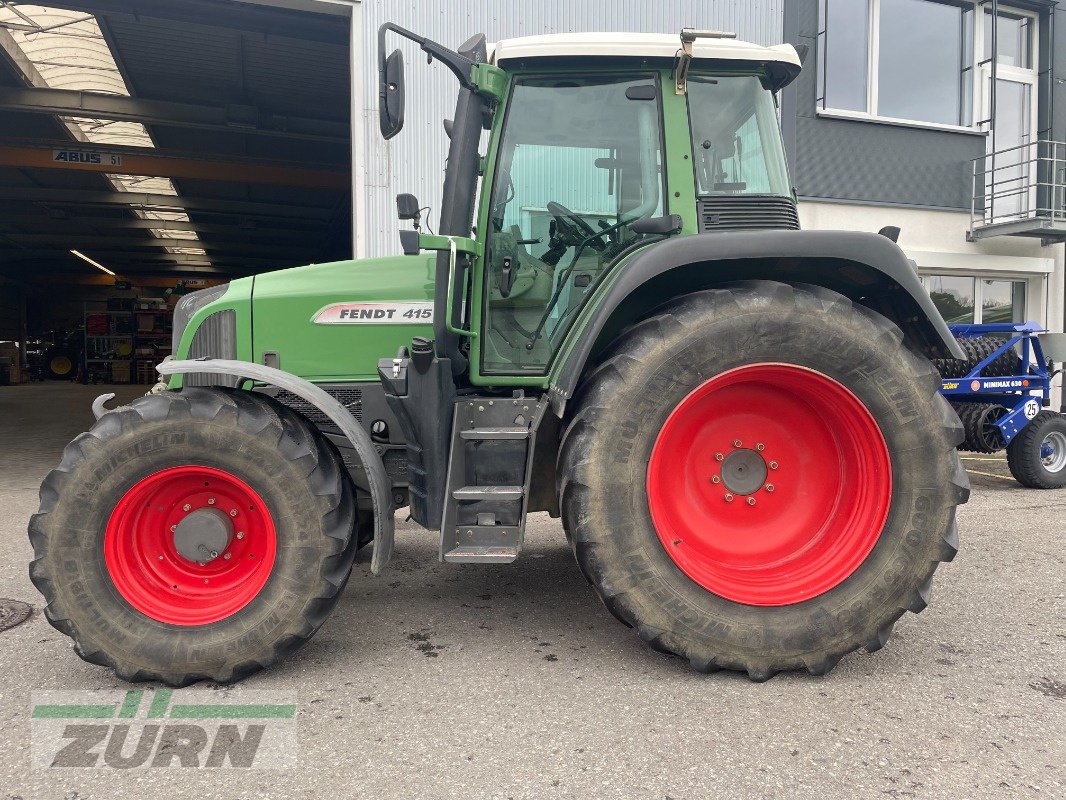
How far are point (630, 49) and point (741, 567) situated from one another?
80.9 inches

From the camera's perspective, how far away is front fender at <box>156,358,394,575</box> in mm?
2748

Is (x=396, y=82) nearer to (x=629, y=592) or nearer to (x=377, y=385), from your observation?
(x=377, y=385)

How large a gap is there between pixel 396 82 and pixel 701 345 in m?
1.42

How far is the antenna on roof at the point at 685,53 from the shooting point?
2744 mm

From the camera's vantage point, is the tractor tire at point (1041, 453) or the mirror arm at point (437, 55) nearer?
the mirror arm at point (437, 55)

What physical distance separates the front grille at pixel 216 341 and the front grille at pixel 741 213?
83.9 inches

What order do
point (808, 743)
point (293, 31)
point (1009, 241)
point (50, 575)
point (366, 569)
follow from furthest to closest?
point (1009, 241) → point (293, 31) → point (366, 569) → point (50, 575) → point (808, 743)

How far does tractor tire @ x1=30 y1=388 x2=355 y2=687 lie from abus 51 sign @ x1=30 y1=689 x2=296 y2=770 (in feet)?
0.37

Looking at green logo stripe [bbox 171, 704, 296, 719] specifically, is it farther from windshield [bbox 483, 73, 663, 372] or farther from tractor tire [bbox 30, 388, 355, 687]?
windshield [bbox 483, 73, 663, 372]

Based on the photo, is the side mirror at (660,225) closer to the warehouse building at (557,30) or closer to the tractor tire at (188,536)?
the tractor tire at (188,536)

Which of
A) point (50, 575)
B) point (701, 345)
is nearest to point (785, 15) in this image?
point (701, 345)

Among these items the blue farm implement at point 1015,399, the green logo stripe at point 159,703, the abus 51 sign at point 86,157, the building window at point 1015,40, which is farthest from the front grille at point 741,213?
the abus 51 sign at point 86,157

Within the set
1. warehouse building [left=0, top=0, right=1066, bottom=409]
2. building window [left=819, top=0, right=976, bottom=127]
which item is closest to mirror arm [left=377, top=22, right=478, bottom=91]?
warehouse building [left=0, top=0, right=1066, bottom=409]

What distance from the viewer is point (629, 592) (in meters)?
2.65
